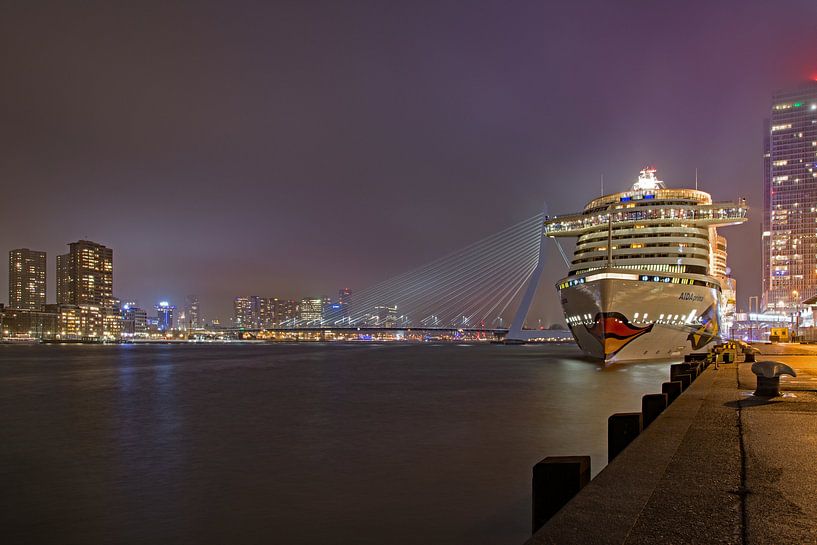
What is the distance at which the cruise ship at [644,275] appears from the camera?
3397 cm

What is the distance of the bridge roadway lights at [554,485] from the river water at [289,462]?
139 inches

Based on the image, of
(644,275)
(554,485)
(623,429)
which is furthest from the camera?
(644,275)

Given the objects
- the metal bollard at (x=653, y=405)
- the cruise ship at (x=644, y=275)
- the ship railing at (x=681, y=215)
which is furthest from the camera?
the ship railing at (x=681, y=215)

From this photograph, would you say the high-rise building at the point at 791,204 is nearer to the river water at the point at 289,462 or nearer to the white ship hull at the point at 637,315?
the white ship hull at the point at 637,315

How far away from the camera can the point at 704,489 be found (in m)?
4.59

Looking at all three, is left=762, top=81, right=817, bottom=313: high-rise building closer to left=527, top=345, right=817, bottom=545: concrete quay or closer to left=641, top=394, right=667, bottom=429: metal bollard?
left=641, top=394, right=667, bottom=429: metal bollard

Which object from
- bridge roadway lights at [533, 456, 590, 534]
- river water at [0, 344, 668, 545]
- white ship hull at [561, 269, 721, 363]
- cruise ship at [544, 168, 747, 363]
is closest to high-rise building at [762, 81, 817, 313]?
cruise ship at [544, 168, 747, 363]

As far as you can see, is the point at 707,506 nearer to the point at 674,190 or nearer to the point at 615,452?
the point at 615,452

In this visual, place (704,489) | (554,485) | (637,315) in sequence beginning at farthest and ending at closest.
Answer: (637,315)
(704,489)
(554,485)

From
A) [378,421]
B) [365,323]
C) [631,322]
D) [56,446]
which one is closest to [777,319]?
[365,323]

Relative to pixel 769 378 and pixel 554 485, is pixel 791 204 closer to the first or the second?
pixel 769 378

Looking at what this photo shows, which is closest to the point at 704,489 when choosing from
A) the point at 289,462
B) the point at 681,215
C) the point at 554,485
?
the point at 554,485

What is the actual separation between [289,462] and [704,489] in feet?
30.2

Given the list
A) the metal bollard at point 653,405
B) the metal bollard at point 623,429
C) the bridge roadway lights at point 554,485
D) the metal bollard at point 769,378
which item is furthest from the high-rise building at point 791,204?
the bridge roadway lights at point 554,485
